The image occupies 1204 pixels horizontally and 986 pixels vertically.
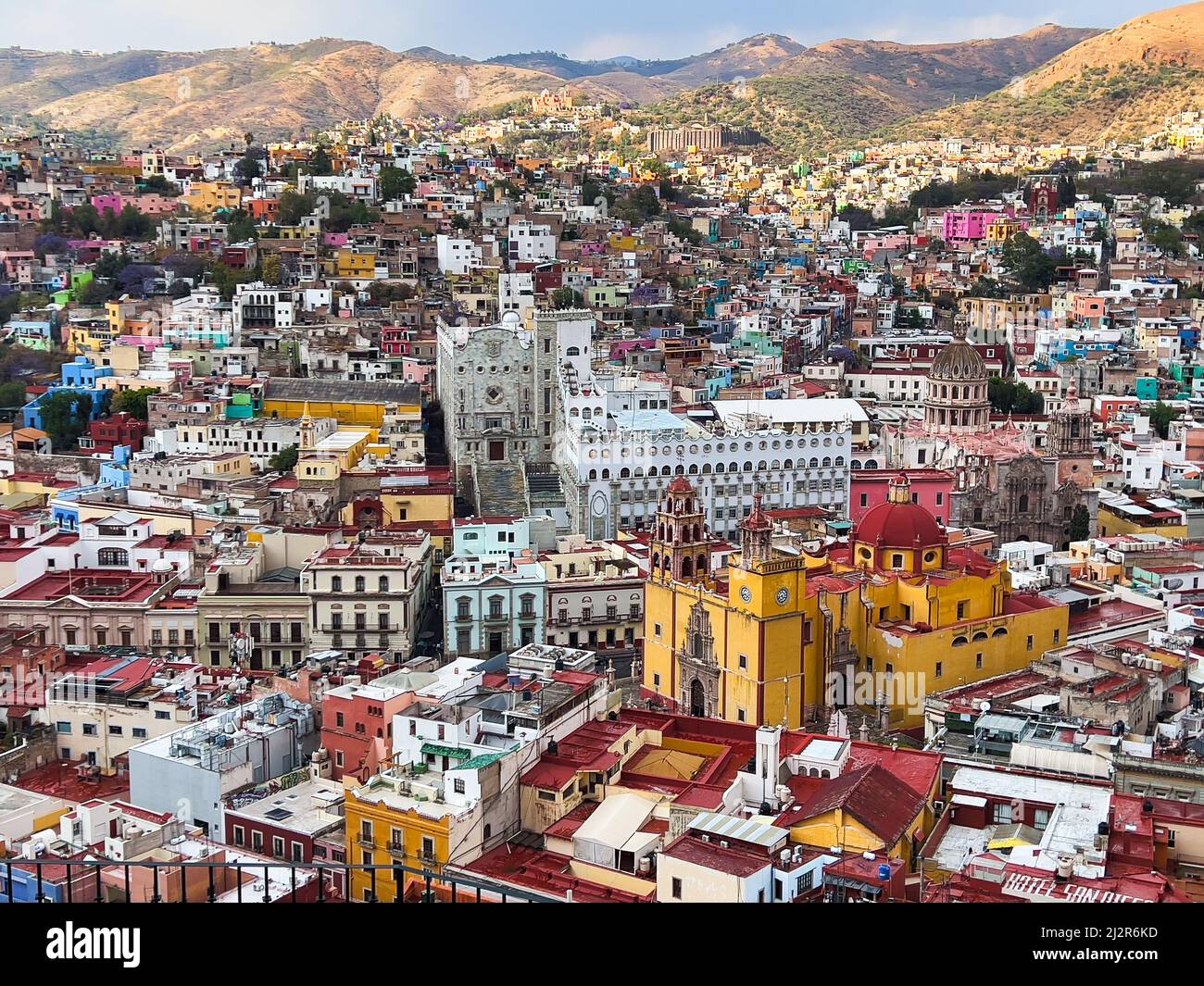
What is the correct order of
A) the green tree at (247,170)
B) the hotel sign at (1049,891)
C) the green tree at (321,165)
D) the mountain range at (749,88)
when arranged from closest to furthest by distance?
the hotel sign at (1049,891) < the green tree at (321,165) < the green tree at (247,170) < the mountain range at (749,88)

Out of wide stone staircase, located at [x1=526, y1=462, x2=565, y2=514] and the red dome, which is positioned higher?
the red dome

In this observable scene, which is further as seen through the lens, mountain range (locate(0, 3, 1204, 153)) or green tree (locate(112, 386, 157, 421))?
mountain range (locate(0, 3, 1204, 153))

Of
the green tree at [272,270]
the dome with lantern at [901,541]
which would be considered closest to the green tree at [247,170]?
the green tree at [272,270]

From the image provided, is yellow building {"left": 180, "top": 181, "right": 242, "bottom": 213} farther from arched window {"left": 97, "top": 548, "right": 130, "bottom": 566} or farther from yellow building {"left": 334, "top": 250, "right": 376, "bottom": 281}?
arched window {"left": 97, "top": 548, "right": 130, "bottom": 566}

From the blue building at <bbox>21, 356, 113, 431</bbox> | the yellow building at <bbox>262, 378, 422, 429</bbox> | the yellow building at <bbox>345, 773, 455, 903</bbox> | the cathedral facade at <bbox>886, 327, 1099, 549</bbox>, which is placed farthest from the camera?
the blue building at <bbox>21, 356, 113, 431</bbox>


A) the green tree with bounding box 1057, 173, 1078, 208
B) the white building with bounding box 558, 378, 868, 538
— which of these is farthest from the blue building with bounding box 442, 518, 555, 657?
the green tree with bounding box 1057, 173, 1078, 208

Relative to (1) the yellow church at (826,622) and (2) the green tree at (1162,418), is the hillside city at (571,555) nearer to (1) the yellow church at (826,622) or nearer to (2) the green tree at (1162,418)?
(1) the yellow church at (826,622)
